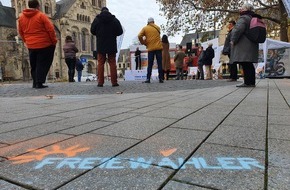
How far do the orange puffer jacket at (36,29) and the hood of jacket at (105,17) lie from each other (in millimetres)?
1235

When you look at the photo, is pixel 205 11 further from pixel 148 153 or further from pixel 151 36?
pixel 148 153

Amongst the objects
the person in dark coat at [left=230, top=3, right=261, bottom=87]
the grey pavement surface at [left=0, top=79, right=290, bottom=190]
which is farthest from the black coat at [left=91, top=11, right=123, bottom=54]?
the grey pavement surface at [left=0, top=79, right=290, bottom=190]

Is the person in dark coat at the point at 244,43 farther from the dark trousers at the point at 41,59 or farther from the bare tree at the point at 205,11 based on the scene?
the bare tree at the point at 205,11

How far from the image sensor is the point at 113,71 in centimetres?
746

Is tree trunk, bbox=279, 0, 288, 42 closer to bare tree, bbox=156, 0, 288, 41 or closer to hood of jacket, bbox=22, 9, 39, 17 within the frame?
bare tree, bbox=156, 0, 288, 41

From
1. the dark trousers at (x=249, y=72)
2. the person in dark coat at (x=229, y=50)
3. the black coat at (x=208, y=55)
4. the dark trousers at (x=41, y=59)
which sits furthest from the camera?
the black coat at (x=208, y=55)

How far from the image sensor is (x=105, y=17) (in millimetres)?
7191

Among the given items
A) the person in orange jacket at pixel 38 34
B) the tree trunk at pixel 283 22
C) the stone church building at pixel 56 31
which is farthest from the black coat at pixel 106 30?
the stone church building at pixel 56 31

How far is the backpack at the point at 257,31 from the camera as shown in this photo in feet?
20.3

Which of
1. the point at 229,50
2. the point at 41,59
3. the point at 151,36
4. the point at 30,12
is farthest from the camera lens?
the point at 229,50

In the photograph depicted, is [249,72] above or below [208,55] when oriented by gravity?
below

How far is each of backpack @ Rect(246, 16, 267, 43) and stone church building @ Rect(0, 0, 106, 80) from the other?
4630 centimetres

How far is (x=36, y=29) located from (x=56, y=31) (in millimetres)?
51594

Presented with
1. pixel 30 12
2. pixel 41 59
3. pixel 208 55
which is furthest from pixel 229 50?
pixel 30 12
